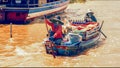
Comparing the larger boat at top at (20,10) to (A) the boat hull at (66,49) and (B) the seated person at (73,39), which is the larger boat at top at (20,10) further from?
(B) the seated person at (73,39)

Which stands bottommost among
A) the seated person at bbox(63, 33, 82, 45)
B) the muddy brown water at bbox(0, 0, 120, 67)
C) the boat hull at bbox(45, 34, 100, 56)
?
the muddy brown water at bbox(0, 0, 120, 67)

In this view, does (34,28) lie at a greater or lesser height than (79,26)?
lesser

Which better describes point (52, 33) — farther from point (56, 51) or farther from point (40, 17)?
point (40, 17)

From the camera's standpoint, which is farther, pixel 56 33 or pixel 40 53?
pixel 40 53

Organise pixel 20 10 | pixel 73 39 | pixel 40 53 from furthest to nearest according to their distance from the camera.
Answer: pixel 20 10
pixel 40 53
pixel 73 39

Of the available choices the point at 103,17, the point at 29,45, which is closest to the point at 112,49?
the point at 29,45

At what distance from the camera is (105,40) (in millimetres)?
22062

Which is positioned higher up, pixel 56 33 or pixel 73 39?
pixel 56 33

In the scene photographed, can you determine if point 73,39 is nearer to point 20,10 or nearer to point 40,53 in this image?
point 40,53

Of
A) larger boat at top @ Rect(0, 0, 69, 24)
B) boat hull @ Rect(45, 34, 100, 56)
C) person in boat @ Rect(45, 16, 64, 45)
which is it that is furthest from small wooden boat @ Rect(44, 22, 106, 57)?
larger boat at top @ Rect(0, 0, 69, 24)

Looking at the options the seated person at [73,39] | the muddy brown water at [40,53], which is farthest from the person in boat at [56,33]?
the muddy brown water at [40,53]

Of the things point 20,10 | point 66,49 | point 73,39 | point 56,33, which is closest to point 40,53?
point 56,33

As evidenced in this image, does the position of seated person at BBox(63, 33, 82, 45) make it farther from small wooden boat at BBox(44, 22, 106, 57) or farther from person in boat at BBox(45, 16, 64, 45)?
person in boat at BBox(45, 16, 64, 45)

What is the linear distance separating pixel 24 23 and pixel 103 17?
9740 millimetres
